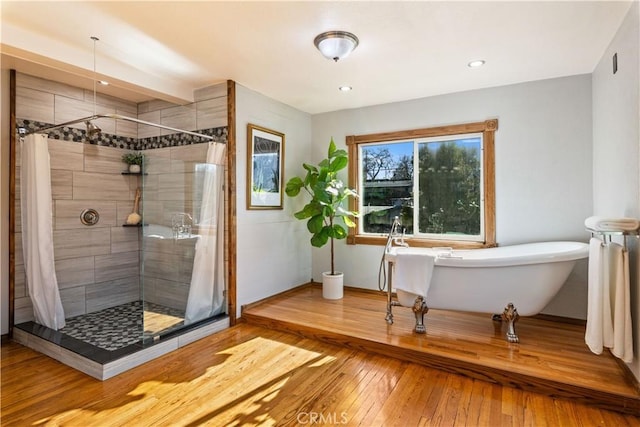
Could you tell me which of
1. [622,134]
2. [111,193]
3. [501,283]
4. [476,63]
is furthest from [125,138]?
[622,134]

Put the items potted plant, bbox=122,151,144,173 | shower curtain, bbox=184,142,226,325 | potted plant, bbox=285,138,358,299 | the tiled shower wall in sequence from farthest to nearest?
potted plant, bbox=122,151,144,173, potted plant, bbox=285,138,358,299, shower curtain, bbox=184,142,226,325, the tiled shower wall

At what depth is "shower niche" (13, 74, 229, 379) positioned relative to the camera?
2.87 meters

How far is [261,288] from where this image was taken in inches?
149

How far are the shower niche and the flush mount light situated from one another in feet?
4.55

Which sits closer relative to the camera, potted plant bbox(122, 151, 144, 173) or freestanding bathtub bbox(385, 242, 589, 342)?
freestanding bathtub bbox(385, 242, 589, 342)

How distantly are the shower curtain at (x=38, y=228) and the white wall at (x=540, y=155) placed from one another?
3.89m

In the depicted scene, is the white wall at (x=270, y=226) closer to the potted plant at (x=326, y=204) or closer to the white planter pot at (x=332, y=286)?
the potted plant at (x=326, y=204)

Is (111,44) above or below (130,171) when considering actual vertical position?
above

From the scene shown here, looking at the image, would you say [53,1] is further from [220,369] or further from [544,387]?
[544,387]

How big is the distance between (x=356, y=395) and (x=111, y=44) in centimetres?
317

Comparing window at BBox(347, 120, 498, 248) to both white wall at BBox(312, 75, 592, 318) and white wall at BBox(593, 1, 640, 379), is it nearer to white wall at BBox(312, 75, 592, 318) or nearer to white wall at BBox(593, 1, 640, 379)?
white wall at BBox(312, 75, 592, 318)

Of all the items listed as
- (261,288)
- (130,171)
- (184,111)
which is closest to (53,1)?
(184,111)

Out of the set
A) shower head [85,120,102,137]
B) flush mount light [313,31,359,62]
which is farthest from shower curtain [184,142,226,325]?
flush mount light [313,31,359,62]

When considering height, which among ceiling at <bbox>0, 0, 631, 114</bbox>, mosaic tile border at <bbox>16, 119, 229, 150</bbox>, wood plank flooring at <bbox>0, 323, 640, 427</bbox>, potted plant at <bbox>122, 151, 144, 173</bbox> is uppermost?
ceiling at <bbox>0, 0, 631, 114</bbox>
